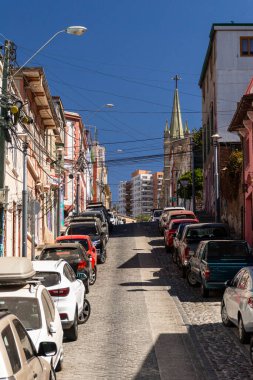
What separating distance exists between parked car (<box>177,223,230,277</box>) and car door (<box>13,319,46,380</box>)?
52.5ft

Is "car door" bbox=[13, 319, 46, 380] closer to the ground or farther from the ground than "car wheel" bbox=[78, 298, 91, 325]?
farther from the ground

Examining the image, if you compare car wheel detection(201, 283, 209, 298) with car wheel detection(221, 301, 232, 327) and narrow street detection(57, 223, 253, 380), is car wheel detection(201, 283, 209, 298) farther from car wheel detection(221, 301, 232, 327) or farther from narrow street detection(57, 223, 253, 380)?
car wheel detection(221, 301, 232, 327)

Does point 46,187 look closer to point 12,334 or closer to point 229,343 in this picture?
point 229,343

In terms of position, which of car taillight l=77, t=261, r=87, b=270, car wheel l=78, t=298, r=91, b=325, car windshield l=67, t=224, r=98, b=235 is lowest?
car wheel l=78, t=298, r=91, b=325

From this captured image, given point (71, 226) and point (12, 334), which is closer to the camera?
point (12, 334)

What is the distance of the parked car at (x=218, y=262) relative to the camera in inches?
689

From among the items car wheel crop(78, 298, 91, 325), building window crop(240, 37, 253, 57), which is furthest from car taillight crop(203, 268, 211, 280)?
building window crop(240, 37, 253, 57)

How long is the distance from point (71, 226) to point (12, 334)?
2273 centimetres

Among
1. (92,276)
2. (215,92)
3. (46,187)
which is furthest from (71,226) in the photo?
(215,92)

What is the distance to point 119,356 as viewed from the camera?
36.8ft

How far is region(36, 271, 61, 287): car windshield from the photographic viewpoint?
12.3 meters

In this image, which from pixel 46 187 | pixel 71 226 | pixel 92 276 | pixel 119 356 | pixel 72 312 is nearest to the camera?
pixel 119 356

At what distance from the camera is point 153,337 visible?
12906 millimetres

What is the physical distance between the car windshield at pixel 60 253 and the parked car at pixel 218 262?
373 centimetres
